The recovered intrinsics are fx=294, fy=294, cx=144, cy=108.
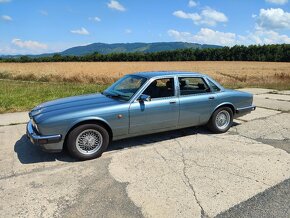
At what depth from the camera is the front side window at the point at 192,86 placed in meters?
5.93

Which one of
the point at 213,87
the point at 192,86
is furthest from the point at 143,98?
the point at 213,87

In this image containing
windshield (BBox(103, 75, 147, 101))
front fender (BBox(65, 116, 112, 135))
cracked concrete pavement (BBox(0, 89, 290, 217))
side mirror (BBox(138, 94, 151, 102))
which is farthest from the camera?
windshield (BBox(103, 75, 147, 101))

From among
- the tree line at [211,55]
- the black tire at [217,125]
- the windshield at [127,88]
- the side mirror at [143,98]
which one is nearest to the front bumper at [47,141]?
the windshield at [127,88]

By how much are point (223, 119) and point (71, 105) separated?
11.1 ft

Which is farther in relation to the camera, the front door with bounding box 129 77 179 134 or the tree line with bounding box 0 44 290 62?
the tree line with bounding box 0 44 290 62

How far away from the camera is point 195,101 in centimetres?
595

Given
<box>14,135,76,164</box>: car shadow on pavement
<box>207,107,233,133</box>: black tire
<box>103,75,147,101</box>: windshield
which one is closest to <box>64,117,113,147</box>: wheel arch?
<box>14,135,76,164</box>: car shadow on pavement

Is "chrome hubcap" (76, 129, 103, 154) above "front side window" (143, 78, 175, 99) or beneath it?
beneath

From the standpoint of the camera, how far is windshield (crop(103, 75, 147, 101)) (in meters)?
5.46

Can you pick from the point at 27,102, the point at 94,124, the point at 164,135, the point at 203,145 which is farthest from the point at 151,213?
the point at 27,102

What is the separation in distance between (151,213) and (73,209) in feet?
2.97

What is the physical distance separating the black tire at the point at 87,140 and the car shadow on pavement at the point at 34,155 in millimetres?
242

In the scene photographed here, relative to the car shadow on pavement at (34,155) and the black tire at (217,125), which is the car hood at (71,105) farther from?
the black tire at (217,125)

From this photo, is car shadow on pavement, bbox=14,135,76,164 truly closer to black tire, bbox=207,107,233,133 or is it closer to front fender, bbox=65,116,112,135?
front fender, bbox=65,116,112,135
